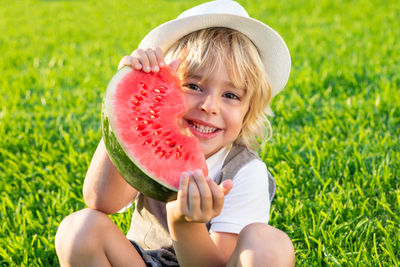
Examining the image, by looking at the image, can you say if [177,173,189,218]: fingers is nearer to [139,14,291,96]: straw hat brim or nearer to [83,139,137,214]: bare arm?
[83,139,137,214]: bare arm

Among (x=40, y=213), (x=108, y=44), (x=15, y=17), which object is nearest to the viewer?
(x=40, y=213)

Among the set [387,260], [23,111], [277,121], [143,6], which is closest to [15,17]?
[143,6]

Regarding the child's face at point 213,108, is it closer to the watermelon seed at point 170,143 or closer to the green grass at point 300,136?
the watermelon seed at point 170,143

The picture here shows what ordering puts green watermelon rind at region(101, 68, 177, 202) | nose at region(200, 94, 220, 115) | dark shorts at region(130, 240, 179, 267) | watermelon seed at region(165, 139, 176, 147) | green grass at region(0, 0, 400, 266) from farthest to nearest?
green grass at region(0, 0, 400, 266) → dark shorts at region(130, 240, 179, 267) → nose at region(200, 94, 220, 115) → watermelon seed at region(165, 139, 176, 147) → green watermelon rind at region(101, 68, 177, 202)

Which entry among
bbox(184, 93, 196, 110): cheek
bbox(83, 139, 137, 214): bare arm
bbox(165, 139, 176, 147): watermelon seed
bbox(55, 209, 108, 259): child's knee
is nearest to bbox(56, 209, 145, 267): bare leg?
bbox(55, 209, 108, 259): child's knee

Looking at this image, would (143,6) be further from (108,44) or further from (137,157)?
(137,157)

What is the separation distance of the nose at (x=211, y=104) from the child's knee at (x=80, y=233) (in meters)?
0.63

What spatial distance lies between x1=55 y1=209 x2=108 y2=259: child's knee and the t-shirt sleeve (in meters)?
0.49

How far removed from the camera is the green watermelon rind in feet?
5.89

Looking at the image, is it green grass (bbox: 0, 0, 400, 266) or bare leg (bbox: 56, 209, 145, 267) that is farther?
green grass (bbox: 0, 0, 400, 266)

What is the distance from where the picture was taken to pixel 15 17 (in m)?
9.95

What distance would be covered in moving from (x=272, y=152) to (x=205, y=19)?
54.0 inches

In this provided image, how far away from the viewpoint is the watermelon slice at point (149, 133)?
1811 mm

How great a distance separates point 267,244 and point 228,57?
33.7 inches
